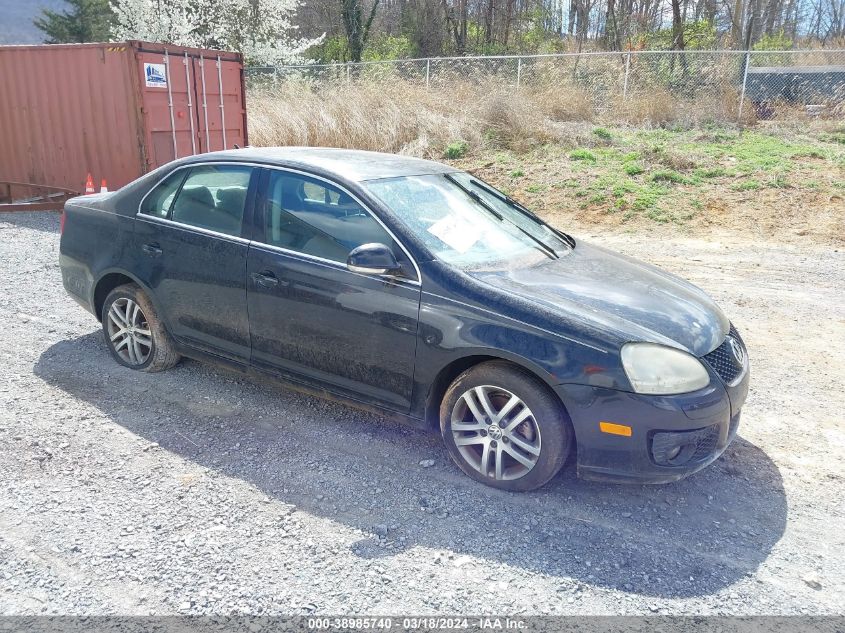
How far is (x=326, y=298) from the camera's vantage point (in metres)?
4.02

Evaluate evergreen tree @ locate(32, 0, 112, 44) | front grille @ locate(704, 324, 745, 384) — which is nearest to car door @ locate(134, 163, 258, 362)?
front grille @ locate(704, 324, 745, 384)

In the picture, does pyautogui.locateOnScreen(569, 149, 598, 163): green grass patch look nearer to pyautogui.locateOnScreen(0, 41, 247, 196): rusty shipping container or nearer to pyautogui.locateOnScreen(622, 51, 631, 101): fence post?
pyautogui.locateOnScreen(622, 51, 631, 101): fence post

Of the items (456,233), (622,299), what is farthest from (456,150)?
(622,299)

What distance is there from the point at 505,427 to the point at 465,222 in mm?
1317

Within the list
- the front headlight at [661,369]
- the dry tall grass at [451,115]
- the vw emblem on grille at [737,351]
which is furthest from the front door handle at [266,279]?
the dry tall grass at [451,115]

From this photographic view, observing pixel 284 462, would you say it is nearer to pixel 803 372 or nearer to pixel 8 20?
pixel 803 372

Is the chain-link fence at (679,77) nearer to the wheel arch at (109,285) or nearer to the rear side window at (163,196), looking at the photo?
the rear side window at (163,196)

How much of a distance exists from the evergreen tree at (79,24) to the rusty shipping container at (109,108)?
23.2m

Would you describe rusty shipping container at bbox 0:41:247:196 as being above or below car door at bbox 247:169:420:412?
above

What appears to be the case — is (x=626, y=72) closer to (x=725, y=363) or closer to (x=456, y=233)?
(x=456, y=233)

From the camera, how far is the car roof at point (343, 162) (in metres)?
4.30

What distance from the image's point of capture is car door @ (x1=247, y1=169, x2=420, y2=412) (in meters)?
3.84

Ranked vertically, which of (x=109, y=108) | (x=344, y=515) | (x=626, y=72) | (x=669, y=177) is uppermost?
(x=626, y=72)

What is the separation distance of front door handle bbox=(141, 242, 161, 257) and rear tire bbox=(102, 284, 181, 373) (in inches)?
12.3
